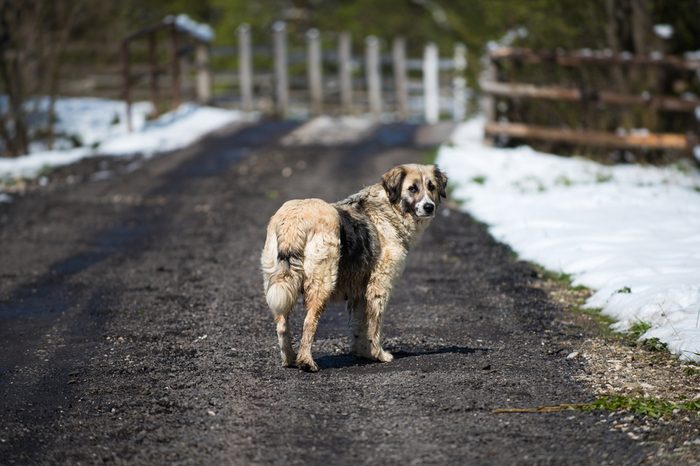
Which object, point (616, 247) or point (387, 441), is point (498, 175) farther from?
point (387, 441)

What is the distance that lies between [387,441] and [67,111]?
84.6 ft

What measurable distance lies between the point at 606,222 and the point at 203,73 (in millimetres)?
18238

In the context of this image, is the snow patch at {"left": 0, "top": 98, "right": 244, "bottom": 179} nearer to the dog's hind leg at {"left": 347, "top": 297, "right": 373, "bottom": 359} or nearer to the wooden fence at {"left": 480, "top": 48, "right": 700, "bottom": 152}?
the wooden fence at {"left": 480, "top": 48, "right": 700, "bottom": 152}

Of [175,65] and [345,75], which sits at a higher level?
[175,65]

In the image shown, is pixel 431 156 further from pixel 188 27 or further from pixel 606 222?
pixel 188 27

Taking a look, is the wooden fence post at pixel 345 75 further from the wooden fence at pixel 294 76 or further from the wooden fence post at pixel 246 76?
the wooden fence post at pixel 246 76

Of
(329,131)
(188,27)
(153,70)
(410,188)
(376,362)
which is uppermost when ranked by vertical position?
(410,188)

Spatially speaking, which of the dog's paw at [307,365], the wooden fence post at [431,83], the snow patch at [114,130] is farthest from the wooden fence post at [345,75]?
the dog's paw at [307,365]

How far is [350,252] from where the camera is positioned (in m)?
7.48

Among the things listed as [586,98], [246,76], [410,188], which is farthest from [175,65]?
[410,188]

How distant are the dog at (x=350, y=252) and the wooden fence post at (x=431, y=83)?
26971 millimetres

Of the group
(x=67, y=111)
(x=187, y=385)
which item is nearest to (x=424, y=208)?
(x=187, y=385)

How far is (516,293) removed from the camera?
10016 mm

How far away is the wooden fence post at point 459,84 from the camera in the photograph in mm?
26519
